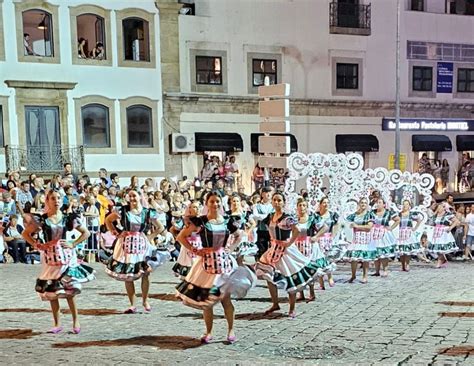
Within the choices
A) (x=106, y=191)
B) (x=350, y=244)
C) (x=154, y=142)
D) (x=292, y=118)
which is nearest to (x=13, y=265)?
(x=106, y=191)

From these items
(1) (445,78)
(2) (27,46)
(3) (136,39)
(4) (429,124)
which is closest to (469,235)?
(4) (429,124)

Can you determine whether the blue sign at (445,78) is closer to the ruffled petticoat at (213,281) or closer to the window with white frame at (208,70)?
the window with white frame at (208,70)

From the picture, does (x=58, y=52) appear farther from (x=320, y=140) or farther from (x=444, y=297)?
(x=444, y=297)

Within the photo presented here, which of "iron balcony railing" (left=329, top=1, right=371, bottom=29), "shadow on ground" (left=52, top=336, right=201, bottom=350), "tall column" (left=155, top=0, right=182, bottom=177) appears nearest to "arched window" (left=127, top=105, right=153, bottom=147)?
"tall column" (left=155, top=0, right=182, bottom=177)

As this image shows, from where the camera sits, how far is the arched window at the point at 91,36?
21.8 meters

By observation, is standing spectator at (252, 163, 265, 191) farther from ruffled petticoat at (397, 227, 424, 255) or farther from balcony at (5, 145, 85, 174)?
ruffled petticoat at (397, 227, 424, 255)

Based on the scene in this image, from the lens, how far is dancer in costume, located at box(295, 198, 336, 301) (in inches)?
355

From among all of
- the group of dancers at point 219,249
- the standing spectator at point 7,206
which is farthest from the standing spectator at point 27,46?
the group of dancers at point 219,249

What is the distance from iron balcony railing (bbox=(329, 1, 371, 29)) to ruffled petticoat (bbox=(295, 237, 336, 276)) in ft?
59.5

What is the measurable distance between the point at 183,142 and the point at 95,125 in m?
3.60

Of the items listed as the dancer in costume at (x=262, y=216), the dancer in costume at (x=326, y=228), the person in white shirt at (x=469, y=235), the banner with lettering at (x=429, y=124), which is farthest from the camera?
the banner with lettering at (x=429, y=124)

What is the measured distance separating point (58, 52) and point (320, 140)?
39.1 feet

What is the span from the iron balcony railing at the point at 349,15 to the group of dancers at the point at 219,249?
15.7 meters

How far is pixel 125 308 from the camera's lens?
28.6 ft
